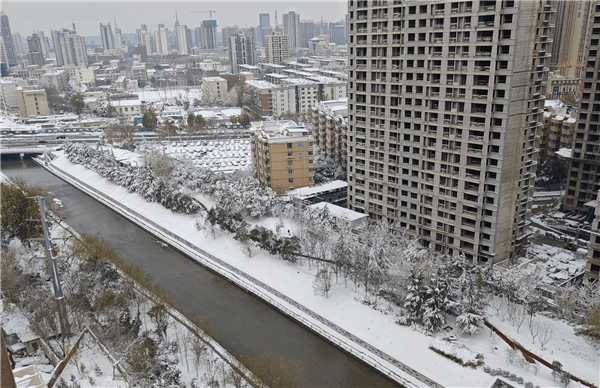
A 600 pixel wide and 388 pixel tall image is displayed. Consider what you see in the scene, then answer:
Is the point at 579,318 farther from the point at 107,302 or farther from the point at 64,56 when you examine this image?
the point at 64,56

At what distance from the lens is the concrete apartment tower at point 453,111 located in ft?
69.2

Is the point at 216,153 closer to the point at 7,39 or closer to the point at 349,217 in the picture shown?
the point at 349,217

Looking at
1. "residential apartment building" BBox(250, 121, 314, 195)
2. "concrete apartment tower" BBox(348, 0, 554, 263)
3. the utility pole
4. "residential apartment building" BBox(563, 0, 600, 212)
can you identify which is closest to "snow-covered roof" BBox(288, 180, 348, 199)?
"residential apartment building" BBox(250, 121, 314, 195)

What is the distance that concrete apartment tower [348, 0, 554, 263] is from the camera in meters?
21.1

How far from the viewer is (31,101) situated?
7781cm

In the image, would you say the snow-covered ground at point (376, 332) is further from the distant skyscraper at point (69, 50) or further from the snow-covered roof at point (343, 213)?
the distant skyscraper at point (69, 50)

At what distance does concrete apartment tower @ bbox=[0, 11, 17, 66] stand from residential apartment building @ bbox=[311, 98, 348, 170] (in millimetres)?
151785

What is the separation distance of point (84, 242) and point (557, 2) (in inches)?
3619

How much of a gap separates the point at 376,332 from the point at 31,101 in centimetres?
7942

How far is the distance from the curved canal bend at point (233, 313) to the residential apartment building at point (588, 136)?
22.3 m

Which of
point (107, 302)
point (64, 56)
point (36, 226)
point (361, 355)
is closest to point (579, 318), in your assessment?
point (361, 355)

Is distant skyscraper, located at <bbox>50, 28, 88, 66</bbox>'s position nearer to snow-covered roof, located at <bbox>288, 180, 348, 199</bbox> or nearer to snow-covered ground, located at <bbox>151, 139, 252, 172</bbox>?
snow-covered ground, located at <bbox>151, 139, 252, 172</bbox>

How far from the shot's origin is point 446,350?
1812cm

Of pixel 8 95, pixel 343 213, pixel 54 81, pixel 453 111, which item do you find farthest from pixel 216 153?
pixel 54 81
